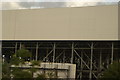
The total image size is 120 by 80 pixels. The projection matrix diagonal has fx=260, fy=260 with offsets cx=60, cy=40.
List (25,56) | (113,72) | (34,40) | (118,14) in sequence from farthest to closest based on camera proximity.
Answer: (34,40)
(118,14)
(25,56)
(113,72)

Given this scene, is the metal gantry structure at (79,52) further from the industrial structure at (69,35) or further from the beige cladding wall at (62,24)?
the beige cladding wall at (62,24)

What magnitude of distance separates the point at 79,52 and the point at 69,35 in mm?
2760

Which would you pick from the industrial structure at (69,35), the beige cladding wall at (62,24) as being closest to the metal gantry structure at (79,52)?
the industrial structure at (69,35)

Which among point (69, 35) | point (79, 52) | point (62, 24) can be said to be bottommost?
point (79, 52)

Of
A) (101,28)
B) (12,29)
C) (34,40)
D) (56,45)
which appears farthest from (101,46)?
(12,29)

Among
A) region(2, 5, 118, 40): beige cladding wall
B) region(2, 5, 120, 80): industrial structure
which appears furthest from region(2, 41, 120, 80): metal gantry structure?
region(2, 5, 118, 40): beige cladding wall

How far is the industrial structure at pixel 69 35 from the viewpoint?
59.3 feet

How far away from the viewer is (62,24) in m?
18.8

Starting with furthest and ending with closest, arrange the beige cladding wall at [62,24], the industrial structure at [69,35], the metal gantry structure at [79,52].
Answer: the metal gantry structure at [79,52] → the industrial structure at [69,35] → the beige cladding wall at [62,24]

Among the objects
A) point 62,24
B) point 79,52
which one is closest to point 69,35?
point 62,24

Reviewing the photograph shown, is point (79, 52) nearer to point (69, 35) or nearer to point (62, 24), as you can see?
point (69, 35)

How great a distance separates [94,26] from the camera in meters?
18.2

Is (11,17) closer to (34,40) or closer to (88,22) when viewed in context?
(34,40)

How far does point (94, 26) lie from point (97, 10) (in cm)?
113
